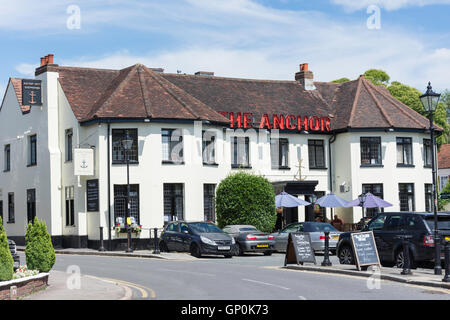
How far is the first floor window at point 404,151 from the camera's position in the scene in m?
43.1

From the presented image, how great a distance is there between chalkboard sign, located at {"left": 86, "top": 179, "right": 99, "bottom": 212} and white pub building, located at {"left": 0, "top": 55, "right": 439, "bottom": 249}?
99 millimetres

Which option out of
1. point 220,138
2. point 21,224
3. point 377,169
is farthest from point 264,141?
point 21,224

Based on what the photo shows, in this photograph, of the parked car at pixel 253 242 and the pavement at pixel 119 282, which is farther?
the parked car at pixel 253 242

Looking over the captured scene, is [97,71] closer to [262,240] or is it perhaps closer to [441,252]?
[262,240]

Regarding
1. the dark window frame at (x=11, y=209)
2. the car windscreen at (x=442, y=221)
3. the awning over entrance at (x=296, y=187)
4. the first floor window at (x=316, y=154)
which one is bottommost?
the car windscreen at (x=442, y=221)

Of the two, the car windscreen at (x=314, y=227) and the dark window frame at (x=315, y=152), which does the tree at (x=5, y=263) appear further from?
the dark window frame at (x=315, y=152)

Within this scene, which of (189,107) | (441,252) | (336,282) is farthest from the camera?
(189,107)

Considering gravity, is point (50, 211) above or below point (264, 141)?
below

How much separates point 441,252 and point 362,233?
223cm

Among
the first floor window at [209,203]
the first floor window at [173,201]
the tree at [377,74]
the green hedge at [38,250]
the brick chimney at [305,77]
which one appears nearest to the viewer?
the green hedge at [38,250]

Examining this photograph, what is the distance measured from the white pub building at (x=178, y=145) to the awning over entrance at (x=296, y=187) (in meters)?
0.07

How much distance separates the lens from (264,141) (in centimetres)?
4175

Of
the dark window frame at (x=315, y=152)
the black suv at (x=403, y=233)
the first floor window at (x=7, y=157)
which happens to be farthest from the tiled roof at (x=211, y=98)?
the black suv at (x=403, y=233)

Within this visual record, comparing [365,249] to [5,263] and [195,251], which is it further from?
[195,251]
